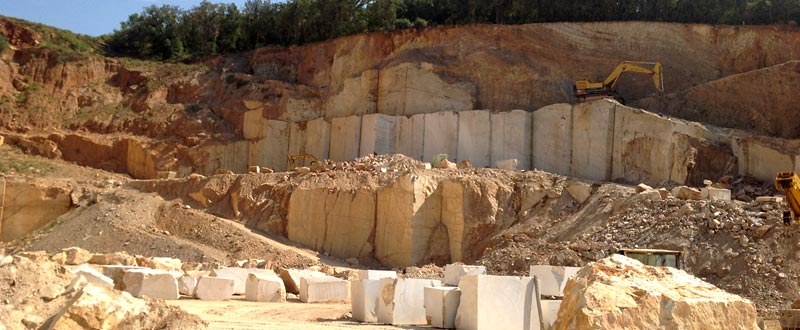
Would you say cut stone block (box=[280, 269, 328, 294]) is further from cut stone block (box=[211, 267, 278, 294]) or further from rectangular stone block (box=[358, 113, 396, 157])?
rectangular stone block (box=[358, 113, 396, 157])

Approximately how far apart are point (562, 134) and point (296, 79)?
1829 cm

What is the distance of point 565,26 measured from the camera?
141 ft

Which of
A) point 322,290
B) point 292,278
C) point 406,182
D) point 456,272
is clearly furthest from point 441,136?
point 456,272

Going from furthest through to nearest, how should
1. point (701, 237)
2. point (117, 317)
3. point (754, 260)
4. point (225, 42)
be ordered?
point (225, 42) < point (701, 237) < point (754, 260) < point (117, 317)

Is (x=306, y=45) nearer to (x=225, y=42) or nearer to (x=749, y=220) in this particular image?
(x=225, y=42)

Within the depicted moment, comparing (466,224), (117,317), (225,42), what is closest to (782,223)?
(466,224)

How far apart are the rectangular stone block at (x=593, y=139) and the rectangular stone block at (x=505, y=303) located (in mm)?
23207

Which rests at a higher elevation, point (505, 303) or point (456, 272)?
point (505, 303)

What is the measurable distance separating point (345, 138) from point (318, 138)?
2.03 meters

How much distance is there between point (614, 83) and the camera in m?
39.4

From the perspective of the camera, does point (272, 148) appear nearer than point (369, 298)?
No

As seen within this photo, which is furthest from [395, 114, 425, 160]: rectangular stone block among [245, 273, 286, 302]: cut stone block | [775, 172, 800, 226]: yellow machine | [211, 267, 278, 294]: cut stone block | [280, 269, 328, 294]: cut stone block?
[245, 273, 286, 302]: cut stone block

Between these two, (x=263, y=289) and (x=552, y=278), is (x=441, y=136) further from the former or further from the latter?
(x=552, y=278)

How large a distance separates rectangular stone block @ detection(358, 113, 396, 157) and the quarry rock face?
3272 cm
